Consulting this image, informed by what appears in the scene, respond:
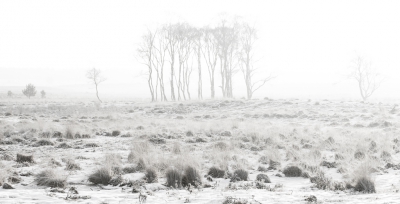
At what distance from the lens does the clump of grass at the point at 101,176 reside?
6.93 meters

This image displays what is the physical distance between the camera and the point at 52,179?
652 cm

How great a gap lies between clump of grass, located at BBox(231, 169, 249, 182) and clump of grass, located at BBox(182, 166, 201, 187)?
2.59 feet

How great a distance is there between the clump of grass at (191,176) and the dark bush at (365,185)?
10.00 feet

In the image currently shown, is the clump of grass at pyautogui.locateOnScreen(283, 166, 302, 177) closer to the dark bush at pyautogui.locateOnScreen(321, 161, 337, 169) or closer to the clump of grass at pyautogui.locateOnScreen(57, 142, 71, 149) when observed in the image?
the dark bush at pyautogui.locateOnScreen(321, 161, 337, 169)

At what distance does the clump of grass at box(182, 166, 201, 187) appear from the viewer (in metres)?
6.96

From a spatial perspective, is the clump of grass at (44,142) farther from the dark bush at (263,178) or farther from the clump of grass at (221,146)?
the dark bush at (263,178)

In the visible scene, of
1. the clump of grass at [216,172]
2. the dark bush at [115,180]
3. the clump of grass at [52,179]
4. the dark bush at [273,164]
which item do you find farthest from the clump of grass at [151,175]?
the dark bush at [273,164]

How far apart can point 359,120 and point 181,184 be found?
15.5 metres

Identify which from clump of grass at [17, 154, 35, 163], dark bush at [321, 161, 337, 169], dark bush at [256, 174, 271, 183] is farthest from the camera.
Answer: dark bush at [321, 161, 337, 169]

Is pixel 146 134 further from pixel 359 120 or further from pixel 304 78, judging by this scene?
pixel 304 78

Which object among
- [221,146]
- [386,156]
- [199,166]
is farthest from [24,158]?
[386,156]

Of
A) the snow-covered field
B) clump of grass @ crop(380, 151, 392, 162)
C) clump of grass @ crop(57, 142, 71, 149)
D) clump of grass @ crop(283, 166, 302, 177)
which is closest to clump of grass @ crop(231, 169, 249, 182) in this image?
the snow-covered field

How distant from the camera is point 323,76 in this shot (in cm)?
13925

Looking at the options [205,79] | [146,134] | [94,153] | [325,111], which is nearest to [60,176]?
[94,153]
